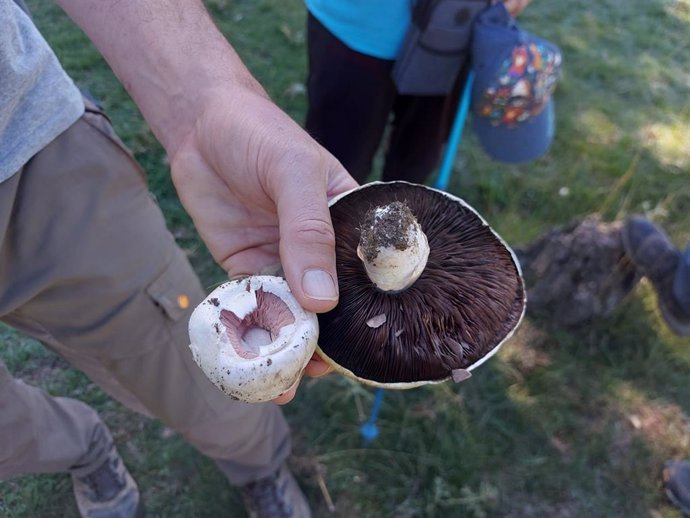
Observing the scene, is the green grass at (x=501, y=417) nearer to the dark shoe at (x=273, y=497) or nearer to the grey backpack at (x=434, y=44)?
the dark shoe at (x=273, y=497)

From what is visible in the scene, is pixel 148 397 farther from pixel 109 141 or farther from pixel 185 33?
pixel 185 33

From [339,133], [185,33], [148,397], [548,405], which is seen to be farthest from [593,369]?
[185,33]

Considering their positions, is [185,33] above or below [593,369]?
above

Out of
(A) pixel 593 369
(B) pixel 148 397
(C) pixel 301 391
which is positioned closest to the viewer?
(B) pixel 148 397

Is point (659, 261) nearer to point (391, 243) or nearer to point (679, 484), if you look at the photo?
point (679, 484)

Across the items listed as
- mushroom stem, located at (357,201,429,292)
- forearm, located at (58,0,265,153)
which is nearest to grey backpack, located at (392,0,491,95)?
forearm, located at (58,0,265,153)

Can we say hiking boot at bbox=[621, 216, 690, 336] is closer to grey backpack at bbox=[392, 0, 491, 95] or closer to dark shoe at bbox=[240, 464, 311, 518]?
grey backpack at bbox=[392, 0, 491, 95]

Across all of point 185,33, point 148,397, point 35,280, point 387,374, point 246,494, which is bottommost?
point 246,494
